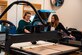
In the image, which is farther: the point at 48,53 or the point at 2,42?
the point at 2,42

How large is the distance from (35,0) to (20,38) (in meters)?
3.50

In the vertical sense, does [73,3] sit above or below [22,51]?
above

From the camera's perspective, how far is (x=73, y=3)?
589 centimetres

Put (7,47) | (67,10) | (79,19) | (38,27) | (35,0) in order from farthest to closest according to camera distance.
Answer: (79,19) → (67,10) → (35,0) → (38,27) → (7,47)

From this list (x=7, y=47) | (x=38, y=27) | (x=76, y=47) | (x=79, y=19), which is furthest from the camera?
(x=79, y=19)

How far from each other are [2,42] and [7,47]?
21cm

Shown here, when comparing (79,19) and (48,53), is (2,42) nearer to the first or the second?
(48,53)

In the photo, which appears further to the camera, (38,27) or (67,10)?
(67,10)

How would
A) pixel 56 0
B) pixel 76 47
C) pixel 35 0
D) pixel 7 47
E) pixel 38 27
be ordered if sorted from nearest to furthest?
1. pixel 7 47
2. pixel 38 27
3. pixel 76 47
4. pixel 35 0
5. pixel 56 0

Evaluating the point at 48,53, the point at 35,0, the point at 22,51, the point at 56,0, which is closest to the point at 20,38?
the point at 22,51

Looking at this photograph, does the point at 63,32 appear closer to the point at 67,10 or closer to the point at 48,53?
the point at 48,53

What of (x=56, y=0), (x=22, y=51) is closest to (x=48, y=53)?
(x=22, y=51)

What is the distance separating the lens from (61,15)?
551 centimetres

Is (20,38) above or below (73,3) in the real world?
below
